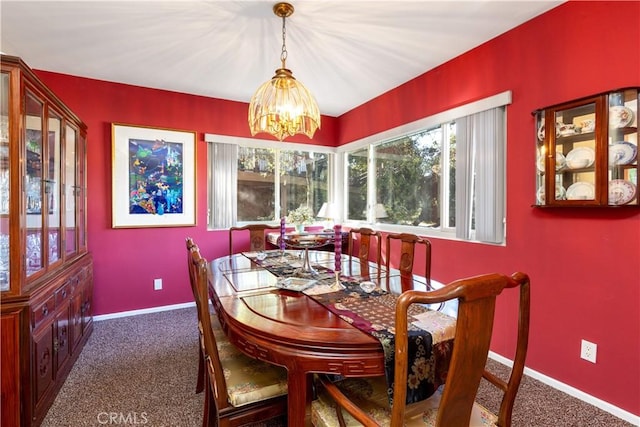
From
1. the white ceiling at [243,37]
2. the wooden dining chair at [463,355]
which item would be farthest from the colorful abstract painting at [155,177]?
the wooden dining chair at [463,355]

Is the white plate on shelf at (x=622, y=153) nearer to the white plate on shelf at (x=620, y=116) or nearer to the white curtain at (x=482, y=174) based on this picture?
the white plate on shelf at (x=620, y=116)

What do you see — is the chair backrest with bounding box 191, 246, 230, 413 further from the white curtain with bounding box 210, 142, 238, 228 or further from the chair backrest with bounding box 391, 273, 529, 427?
the white curtain with bounding box 210, 142, 238, 228

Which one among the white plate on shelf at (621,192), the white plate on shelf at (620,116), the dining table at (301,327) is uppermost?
the white plate on shelf at (620,116)

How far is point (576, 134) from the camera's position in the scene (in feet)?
6.49

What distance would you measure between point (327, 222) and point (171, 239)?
2152mm

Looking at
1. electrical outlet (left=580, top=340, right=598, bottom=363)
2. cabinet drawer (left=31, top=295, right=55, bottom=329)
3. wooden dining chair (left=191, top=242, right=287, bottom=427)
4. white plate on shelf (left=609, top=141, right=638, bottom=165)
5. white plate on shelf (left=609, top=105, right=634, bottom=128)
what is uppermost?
white plate on shelf (left=609, top=105, right=634, bottom=128)

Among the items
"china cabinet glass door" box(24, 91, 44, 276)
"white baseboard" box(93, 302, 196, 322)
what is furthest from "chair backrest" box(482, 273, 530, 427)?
"white baseboard" box(93, 302, 196, 322)

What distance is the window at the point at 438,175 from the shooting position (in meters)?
2.55

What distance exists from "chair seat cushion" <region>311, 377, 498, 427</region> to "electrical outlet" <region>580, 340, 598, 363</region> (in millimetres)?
1331

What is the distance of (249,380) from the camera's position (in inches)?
56.4

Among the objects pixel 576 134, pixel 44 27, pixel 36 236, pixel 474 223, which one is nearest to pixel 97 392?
pixel 36 236

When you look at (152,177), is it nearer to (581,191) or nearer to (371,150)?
(371,150)

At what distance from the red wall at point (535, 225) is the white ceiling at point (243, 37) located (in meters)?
0.20

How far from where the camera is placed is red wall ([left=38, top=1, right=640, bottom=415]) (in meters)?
1.88
